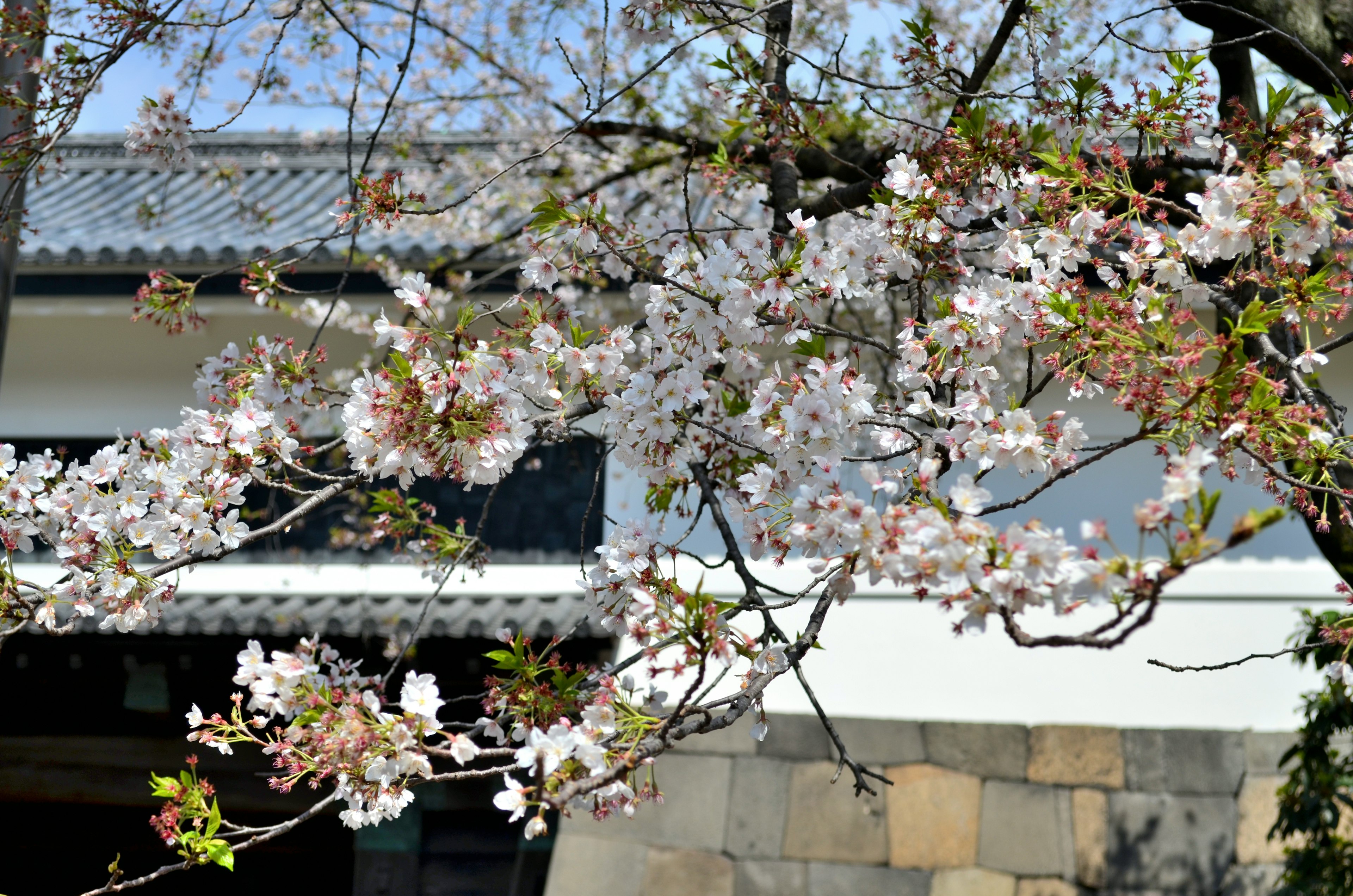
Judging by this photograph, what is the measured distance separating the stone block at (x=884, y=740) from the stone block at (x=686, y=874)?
81cm

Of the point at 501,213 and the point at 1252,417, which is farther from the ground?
the point at 501,213

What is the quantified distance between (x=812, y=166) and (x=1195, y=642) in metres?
3.03

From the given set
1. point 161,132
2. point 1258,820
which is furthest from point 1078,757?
point 161,132

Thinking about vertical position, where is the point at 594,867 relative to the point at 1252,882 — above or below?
below

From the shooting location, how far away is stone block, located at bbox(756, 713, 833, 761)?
506cm

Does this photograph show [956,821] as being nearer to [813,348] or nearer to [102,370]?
[813,348]

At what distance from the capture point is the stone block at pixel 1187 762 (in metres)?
4.94

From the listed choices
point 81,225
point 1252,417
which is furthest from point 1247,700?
point 81,225

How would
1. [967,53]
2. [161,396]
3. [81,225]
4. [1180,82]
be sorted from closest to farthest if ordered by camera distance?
[1180,82], [967,53], [161,396], [81,225]

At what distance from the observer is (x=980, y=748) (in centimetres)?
504

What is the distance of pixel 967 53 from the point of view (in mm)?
4965

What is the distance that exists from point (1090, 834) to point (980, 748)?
2.03 ft

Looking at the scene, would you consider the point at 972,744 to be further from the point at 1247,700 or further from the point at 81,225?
the point at 81,225

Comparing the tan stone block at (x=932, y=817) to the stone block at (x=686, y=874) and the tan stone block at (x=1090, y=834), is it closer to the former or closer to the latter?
the tan stone block at (x=1090, y=834)
